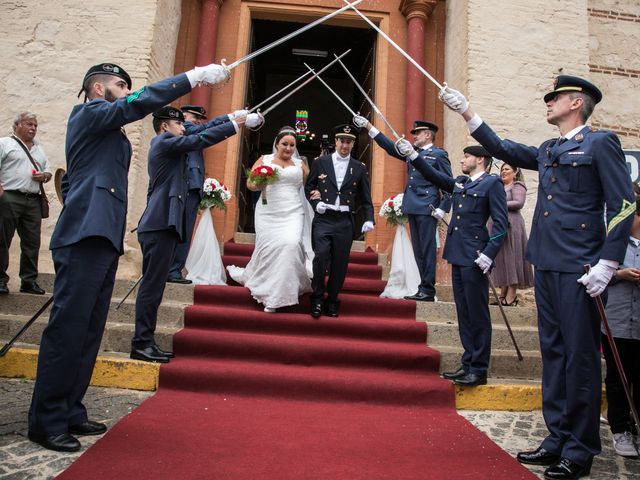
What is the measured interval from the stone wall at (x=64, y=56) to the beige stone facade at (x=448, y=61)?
0.05 feet

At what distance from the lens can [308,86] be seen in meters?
16.8

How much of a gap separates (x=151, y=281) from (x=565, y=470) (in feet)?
10.4

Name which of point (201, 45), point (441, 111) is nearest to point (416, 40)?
point (441, 111)

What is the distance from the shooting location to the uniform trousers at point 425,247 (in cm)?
571

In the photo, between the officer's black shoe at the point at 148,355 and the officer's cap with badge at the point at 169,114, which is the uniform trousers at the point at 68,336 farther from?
the officer's cap with badge at the point at 169,114

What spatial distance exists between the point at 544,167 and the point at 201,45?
7.10 metres

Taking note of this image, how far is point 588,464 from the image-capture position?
268 centimetres

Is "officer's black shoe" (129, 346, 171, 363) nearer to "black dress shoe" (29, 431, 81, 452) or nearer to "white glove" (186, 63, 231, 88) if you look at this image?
"black dress shoe" (29, 431, 81, 452)

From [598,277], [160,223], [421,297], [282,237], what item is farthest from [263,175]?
[598,277]

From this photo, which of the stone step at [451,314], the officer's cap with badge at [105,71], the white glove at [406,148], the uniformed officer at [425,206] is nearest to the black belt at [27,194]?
the officer's cap with badge at [105,71]

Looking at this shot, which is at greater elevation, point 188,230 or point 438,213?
point 438,213

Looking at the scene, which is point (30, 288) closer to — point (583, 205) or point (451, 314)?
point (451, 314)

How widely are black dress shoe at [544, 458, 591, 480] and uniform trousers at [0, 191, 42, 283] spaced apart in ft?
16.5

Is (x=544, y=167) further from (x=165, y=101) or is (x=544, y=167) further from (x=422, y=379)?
(x=165, y=101)
